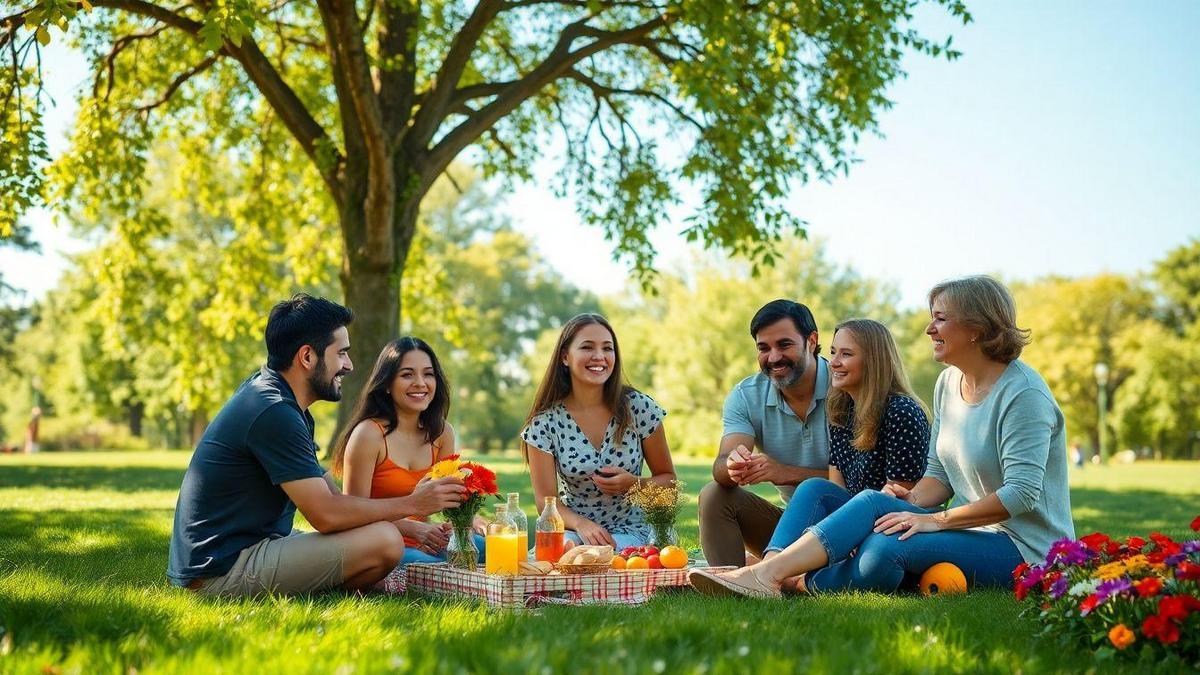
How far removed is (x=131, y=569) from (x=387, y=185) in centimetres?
707

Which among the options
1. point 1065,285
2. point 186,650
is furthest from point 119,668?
point 1065,285

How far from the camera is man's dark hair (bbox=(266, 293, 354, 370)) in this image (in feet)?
17.6

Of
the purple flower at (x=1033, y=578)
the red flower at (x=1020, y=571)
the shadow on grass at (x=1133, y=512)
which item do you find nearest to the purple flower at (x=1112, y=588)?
the purple flower at (x=1033, y=578)

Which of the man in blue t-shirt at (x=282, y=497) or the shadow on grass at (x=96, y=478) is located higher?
the man in blue t-shirt at (x=282, y=497)

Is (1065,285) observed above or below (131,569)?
above

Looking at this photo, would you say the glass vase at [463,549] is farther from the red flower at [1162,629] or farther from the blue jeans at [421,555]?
the red flower at [1162,629]

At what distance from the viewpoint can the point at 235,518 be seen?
17.4 feet

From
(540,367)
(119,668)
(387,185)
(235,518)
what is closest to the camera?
(119,668)

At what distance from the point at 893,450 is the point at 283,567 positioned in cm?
336

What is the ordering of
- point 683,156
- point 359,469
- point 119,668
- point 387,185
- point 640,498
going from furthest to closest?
1. point 683,156
2. point 387,185
3. point 359,469
4. point 640,498
5. point 119,668

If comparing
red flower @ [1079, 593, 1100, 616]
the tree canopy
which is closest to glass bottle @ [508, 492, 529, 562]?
red flower @ [1079, 593, 1100, 616]

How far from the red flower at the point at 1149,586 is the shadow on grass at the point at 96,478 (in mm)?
13546

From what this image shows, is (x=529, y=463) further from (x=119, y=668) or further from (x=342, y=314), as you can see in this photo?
(x=119, y=668)

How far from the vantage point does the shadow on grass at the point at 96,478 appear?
51.8 feet
